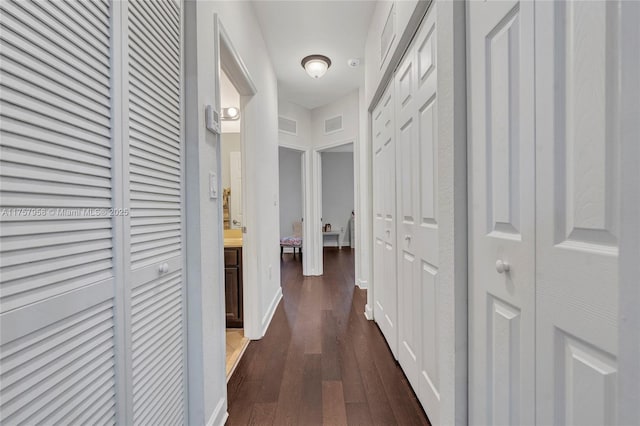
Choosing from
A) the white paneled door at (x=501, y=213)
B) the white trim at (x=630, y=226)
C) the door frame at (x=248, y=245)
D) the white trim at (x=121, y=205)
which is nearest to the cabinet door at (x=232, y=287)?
the door frame at (x=248, y=245)

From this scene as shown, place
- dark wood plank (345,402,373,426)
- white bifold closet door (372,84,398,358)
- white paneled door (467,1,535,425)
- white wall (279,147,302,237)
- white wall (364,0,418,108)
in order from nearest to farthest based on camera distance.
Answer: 1. white paneled door (467,1,535,425)
2. dark wood plank (345,402,373,426)
3. white wall (364,0,418,108)
4. white bifold closet door (372,84,398,358)
5. white wall (279,147,302,237)

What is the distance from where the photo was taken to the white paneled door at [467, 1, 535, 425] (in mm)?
729

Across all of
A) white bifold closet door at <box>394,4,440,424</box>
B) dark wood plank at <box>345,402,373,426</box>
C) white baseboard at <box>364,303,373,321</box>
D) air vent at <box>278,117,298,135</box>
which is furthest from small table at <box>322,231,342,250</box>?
dark wood plank at <box>345,402,373,426</box>

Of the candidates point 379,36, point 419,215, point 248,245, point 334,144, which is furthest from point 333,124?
point 419,215

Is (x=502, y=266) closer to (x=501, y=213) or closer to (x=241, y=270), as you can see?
(x=501, y=213)

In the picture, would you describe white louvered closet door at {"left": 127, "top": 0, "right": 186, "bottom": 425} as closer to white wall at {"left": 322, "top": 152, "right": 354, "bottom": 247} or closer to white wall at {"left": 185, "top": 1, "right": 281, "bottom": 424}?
white wall at {"left": 185, "top": 1, "right": 281, "bottom": 424}

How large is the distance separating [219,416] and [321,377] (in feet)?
2.18

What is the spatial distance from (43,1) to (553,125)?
44.2 inches

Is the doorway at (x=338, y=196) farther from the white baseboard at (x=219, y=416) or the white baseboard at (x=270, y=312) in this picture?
the white baseboard at (x=219, y=416)

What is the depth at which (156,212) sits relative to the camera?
3.37ft

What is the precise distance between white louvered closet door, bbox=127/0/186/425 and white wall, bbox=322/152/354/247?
6.72 meters

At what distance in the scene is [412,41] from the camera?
1.62 m

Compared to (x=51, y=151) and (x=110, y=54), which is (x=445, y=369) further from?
(x=110, y=54)

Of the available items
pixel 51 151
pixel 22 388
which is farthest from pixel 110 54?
pixel 22 388
